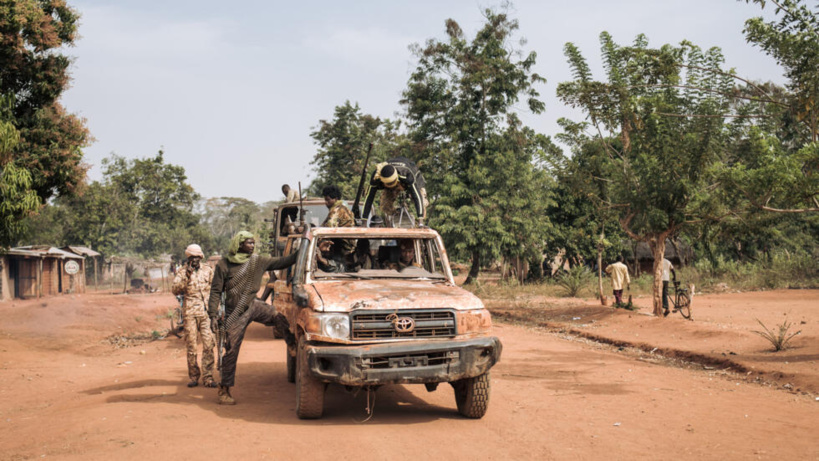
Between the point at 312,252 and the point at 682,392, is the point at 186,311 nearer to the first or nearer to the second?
the point at 312,252

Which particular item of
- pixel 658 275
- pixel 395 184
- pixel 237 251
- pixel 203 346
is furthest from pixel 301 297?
pixel 658 275

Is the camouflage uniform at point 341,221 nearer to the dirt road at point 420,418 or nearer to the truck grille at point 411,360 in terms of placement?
the dirt road at point 420,418

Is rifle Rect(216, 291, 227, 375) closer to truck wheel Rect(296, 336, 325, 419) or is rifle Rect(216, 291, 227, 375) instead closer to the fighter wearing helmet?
truck wheel Rect(296, 336, 325, 419)

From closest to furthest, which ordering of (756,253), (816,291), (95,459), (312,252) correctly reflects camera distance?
(95,459) < (312,252) < (816,291) < (756,253)

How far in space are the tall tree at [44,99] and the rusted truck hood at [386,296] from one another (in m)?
10.3

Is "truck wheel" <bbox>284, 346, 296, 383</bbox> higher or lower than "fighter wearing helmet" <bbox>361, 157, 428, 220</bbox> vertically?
lower

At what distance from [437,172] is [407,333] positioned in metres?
26.4

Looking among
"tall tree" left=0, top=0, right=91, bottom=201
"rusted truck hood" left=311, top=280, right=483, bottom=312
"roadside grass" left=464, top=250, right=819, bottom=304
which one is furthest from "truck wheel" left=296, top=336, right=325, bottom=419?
"roadside grass" left=464, top=250, right=819, bottom=304

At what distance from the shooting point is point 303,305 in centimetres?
623

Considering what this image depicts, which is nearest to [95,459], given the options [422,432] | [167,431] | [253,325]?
[167,431]

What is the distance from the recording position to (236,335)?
723 centimetres

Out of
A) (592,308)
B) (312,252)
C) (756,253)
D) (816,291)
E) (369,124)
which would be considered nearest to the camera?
(312,252)

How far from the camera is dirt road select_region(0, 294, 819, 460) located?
548cm

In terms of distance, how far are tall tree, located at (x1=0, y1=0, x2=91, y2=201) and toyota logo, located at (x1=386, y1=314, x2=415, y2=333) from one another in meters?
11.1
